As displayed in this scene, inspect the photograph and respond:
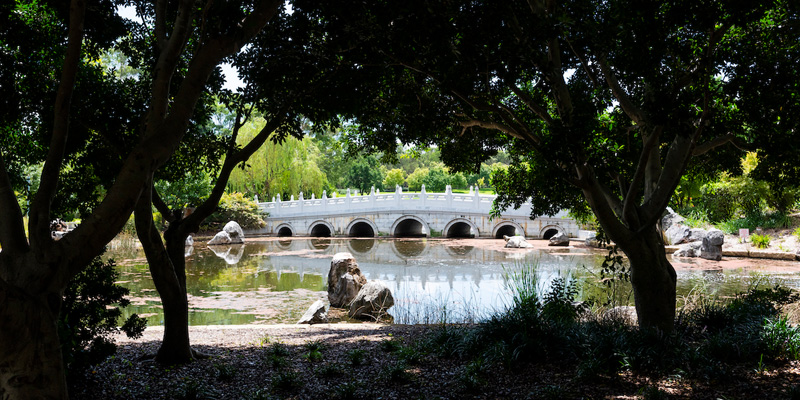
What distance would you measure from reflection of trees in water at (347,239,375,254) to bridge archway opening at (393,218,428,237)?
11.4 feet

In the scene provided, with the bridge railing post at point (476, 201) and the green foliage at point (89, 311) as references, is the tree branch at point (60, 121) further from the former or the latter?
the bridge railing post at point (476, 201)

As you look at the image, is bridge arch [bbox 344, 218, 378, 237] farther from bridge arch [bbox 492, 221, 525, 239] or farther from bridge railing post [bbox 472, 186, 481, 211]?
bridge arch [bbox 492, 221, 525, 239]

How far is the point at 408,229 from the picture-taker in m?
33.2

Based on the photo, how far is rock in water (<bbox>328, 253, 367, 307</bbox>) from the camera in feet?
33.1

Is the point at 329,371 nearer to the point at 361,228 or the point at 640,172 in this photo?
the point at 640,172

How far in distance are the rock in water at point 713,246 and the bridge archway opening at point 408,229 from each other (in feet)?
55.3

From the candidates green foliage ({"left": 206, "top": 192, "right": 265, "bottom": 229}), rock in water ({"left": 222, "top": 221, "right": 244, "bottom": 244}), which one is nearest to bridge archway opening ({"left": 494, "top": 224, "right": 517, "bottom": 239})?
rock in water ({"left": 222, "top": 221, "right": 244, "bottom": 244})

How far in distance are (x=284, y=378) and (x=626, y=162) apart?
4.92 metres

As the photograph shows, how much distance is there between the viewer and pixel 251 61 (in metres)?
5.30

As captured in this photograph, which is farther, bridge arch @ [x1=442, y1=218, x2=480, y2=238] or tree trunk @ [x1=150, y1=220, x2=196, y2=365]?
bridge arch @ [x1=442, y1=218, x2=480, y2=238]

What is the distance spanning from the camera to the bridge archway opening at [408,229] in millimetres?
31938

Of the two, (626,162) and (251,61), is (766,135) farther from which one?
(251,61)

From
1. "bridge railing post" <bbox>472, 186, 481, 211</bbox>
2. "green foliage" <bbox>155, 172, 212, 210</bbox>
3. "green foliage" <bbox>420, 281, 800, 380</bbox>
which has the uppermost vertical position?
"green foliage" <bbox>155, 172, 212, 210</bbox>

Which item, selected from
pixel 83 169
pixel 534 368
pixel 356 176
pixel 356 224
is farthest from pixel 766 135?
pixel 356 176
